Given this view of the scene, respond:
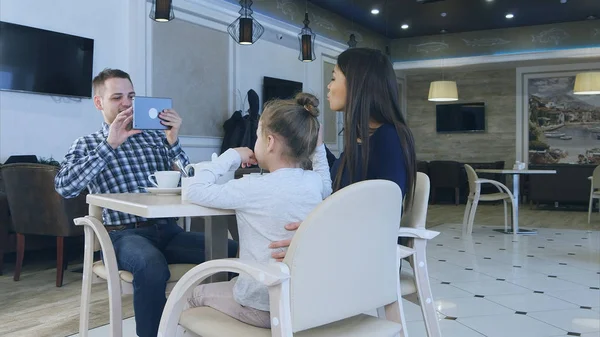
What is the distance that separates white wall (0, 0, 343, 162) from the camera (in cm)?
506

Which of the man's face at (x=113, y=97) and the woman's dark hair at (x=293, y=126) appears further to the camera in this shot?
the man's face at (x=113, y=97)

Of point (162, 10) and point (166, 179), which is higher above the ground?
point (162, 10)

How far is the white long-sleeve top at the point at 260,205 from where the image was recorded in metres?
1.33

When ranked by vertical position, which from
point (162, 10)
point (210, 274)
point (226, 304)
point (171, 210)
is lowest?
point (226, 304)

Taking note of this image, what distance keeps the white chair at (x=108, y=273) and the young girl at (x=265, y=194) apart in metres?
0.44

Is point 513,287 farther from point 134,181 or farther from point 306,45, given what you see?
point 306,45

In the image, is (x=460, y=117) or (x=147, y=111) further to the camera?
(x=460, y=117)

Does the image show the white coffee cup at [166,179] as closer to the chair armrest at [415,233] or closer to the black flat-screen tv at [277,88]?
the chair armrest at [415,233]

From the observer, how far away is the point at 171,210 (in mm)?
1347

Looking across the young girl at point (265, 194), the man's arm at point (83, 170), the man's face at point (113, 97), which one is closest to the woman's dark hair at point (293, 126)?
the young girl at point (265, 194)

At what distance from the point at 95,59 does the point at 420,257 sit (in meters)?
4.84

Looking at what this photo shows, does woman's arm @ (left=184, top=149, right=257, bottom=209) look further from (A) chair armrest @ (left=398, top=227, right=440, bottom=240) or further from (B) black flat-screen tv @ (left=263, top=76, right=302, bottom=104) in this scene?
(B) black flat-screen tv @ (left=263, top=76, right=302, bottom=104)

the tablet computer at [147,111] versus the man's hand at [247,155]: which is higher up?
the tablet computer at [147,111]

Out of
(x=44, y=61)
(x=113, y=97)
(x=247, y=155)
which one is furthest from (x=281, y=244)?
(x=44, y=61)
